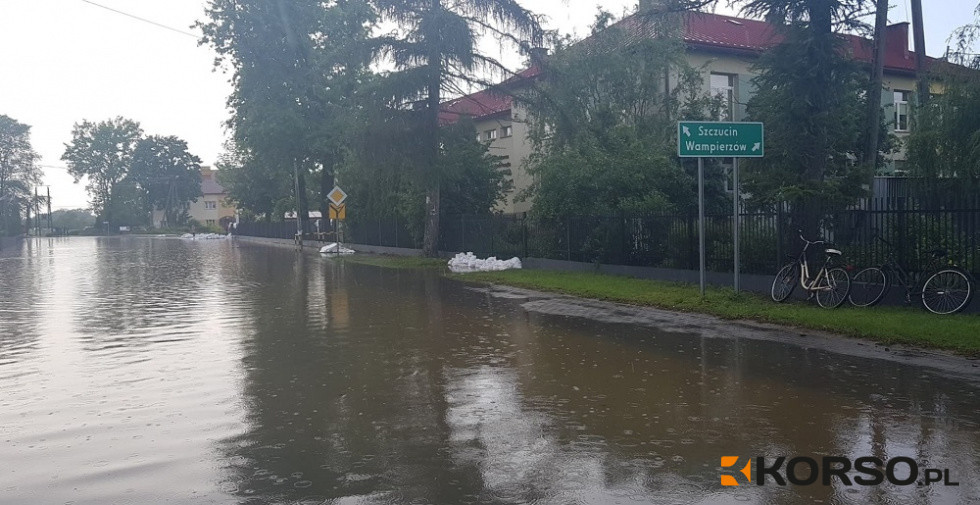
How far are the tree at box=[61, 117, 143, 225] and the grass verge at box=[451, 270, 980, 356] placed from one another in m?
118

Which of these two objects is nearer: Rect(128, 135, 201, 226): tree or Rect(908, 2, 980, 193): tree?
Rect(908, 2, 980, 193): tree

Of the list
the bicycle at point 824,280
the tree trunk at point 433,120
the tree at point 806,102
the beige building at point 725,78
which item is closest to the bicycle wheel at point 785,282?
the bicycle at point 824,280

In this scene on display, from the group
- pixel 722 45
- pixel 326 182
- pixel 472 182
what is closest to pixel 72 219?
pixel 326 182

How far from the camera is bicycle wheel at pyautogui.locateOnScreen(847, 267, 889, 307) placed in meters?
13.0

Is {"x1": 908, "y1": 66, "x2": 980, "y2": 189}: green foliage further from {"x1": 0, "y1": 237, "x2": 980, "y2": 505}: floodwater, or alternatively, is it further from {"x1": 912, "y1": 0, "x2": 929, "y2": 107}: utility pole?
{"x1": 0, "y1": 237, "x2": 980, "y2": 505}: floodwater

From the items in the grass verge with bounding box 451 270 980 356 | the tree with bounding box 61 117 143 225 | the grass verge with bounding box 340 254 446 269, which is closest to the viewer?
the grass verge with bounding box 451 270 980 356

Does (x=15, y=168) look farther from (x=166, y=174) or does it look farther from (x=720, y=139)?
(x=720, y=139)

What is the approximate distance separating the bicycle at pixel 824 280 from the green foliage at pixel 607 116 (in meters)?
8.70

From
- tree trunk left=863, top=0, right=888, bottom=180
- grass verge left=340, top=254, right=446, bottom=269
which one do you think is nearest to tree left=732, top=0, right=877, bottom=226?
tree trunk left=863, top=0, right=888, bottom=180

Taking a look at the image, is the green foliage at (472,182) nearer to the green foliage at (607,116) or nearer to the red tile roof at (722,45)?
the red tile roof at (722,45)

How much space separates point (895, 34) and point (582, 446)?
42.5 metres

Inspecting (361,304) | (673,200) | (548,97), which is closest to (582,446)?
(361,304)

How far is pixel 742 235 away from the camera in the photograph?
56.8ft

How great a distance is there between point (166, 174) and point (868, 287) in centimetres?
12880
